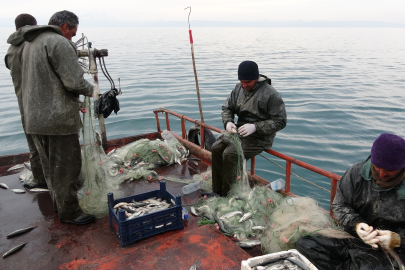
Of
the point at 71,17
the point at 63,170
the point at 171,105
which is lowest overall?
the point at 171,105

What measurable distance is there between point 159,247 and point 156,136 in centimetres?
520

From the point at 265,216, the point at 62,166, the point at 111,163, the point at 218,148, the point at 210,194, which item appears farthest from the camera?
the point at 111,163

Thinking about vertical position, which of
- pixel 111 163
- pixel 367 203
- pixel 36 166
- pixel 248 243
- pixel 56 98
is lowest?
pixel 248 243

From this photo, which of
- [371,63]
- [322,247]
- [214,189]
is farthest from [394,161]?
[371,63]

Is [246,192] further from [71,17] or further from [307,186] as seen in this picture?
[307,186]

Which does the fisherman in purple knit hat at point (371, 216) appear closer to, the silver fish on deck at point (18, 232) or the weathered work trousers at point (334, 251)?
the weathered work trousers at point (334, 251)

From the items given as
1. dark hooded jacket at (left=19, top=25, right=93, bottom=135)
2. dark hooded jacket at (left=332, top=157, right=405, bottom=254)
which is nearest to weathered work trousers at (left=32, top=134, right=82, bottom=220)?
dark hooded jacket at (left=19, top=25, right=93, bottom=135)

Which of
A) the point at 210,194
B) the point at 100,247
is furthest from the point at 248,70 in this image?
the point at 100,247

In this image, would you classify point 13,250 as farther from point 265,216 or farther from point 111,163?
point 265,216

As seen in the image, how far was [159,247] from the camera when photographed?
12.3 ft

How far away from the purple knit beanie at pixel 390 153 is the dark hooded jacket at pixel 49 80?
3.50 metres

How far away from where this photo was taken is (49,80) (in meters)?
3.87

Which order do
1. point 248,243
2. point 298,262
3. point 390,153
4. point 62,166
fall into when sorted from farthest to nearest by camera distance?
point 62,166 → point 248,243 → point 298,262 → point 390,153

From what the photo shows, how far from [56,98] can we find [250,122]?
10.2ft
